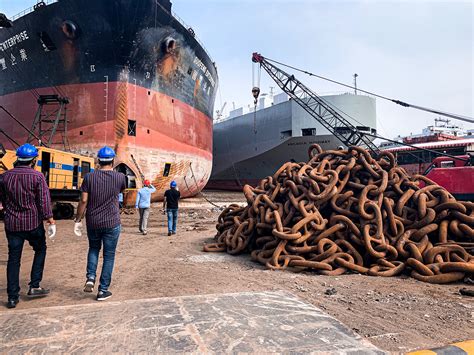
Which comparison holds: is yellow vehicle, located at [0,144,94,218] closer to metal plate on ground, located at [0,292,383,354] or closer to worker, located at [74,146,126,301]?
worker, located at [74,146,126,301]

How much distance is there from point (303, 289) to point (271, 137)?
25143 millimetres

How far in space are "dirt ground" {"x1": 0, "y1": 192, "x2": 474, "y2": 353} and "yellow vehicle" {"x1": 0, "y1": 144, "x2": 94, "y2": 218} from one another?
17.6 feet

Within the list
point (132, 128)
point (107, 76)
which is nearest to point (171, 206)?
point (132, 128)

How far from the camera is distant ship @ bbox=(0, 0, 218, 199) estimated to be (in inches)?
575

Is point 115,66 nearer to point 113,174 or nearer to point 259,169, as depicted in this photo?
point 113,174

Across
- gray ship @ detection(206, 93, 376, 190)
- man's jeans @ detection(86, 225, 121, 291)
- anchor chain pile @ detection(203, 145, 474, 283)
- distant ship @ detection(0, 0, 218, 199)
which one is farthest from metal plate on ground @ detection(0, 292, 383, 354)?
gray ship @ detection(206, 93, 376, 190)

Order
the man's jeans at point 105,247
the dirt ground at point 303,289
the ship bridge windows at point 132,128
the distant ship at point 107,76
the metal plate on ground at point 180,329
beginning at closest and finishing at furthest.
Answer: the metal plate on ground at point 180,329, the dirt ground at point 303,289, the man's jeans at point 105,247, the distant ship at point 107,76, the ship bridge windows at point 132,128

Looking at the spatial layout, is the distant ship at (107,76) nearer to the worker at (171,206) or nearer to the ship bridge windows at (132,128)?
the ship bridge windows at (132,128)

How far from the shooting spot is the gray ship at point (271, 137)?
25875 millimetres

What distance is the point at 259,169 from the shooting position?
3072cm

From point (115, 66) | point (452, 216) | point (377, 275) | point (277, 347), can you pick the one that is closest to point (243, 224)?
point (377, 275)

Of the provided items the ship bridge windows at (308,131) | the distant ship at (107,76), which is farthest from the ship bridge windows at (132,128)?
the ship bridge windows at (308,131)

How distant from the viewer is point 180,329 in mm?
2244

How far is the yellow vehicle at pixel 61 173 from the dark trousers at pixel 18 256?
7942 mm
